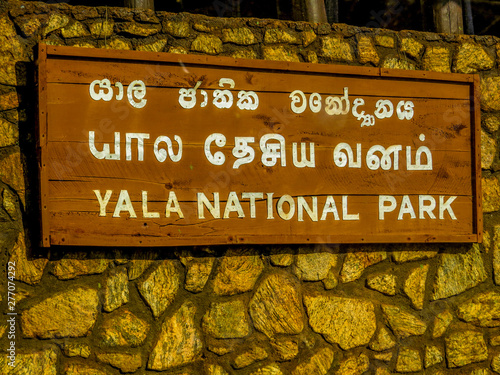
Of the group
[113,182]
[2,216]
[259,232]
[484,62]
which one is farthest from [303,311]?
[484,62]

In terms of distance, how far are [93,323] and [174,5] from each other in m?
3.36

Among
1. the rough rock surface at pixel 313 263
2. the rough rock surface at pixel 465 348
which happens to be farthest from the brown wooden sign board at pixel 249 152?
the rough rock surface at pixel 465 348

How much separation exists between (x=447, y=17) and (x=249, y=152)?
5.79 ft

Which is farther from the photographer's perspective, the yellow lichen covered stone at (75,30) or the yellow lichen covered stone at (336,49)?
the yellow lichen covered stone at (336,49)

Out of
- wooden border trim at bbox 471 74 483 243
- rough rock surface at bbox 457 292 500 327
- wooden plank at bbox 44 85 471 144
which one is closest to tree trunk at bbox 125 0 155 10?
wooden plank at bbox 44 85 471 144

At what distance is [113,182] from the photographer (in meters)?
3.49

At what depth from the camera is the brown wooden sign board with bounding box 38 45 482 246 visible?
3453 millimetres

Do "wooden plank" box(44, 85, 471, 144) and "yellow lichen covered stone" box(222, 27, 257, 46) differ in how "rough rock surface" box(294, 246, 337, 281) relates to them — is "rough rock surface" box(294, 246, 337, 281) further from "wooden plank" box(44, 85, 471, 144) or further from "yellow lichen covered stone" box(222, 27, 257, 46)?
"yellow lichen covered stone" box(222, 27, 257, 46)

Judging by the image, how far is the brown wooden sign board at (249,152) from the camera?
11.3 feet

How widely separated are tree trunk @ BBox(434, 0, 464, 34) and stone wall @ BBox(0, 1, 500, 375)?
156 millimetres

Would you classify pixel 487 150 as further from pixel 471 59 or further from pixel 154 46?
pixel 154 46

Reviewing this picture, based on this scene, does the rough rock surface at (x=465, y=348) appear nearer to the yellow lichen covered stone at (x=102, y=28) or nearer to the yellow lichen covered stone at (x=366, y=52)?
the yellow lichen covered stone at (x=366, y=52)

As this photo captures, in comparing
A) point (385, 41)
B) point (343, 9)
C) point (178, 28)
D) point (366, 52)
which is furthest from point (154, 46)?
point (343, 9)

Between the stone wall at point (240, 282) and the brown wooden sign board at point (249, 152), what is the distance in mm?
136
